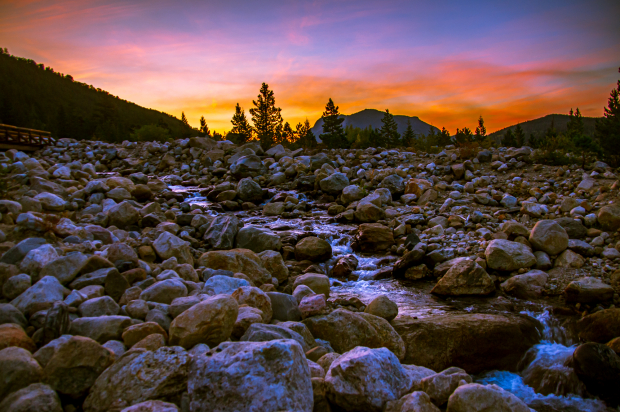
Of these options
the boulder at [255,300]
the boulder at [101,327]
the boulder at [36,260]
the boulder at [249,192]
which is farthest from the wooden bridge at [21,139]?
the boulder at [255,300]

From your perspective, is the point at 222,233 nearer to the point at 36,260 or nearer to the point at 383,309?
the point at 36,260

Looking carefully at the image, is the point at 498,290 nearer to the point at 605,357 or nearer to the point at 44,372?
the point at 605,357

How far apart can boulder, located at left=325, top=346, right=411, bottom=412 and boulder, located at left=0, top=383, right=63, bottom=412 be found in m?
1.68

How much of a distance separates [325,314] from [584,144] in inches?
481

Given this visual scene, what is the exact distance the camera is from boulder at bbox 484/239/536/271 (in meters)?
5.80

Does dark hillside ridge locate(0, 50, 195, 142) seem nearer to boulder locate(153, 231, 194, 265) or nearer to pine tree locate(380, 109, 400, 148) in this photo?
pine tree locate(380, 109, 400, 148)

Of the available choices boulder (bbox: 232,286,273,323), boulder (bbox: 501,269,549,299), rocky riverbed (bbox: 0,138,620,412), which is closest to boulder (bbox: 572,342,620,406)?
rocky riverbed (bbox: 0,138,620,412)

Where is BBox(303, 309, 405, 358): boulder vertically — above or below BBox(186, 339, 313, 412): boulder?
below

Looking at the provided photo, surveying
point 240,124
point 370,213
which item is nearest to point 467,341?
point 370,213

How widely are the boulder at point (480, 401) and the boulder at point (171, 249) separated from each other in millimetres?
4147

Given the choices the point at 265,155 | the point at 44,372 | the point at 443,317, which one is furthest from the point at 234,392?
the point at 265,155

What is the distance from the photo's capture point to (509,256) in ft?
19.2

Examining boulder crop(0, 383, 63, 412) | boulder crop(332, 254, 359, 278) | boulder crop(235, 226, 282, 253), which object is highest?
boulder crop(0, 383, 63, 412)

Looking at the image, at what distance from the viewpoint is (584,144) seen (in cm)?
1123
